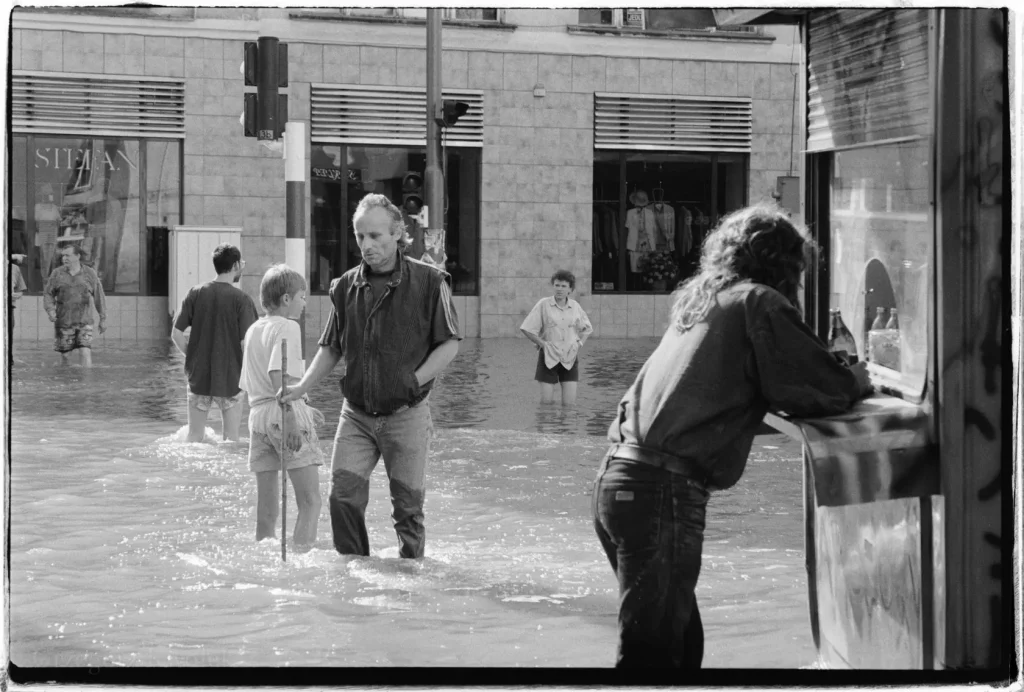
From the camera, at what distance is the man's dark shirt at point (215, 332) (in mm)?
9977

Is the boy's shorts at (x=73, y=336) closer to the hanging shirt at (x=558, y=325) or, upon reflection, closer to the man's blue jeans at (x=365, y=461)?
the hanging shirt at (x=558, y=325)

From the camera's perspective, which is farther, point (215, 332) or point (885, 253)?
point (215, 332)

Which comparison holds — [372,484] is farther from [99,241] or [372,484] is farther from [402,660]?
[99,241]

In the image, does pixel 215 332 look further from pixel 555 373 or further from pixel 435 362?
pixel 435 362

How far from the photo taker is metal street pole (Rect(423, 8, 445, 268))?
651 inches

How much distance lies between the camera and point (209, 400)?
1057 cm

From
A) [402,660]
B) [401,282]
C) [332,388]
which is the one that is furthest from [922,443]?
[332,388]

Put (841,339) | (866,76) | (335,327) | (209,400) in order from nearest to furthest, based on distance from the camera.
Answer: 1. (866,76)
2. (841,339)
3. (335,327)
4. (209,400)

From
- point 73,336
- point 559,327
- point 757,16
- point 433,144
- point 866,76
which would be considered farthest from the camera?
point 433,144

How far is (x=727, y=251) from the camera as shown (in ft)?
13.5

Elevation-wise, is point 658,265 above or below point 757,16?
below

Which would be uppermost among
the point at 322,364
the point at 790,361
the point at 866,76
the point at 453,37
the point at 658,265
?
the point at 453,37

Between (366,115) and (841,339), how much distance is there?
17.3 m

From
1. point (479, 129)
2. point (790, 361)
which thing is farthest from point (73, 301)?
point (790, 361)
